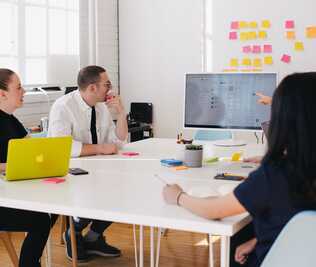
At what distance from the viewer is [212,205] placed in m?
1.70

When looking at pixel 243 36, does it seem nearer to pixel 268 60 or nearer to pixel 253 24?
pixel 253 24

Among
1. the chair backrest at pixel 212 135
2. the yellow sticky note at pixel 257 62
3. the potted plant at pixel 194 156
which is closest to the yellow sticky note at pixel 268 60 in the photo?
the yellow sticky note at pixel 257 62

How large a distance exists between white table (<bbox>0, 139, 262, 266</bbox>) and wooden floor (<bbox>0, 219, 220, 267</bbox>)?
78cm

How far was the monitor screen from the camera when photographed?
3.24 metres

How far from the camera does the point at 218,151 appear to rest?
3195mm

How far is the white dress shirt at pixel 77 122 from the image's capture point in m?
3.13

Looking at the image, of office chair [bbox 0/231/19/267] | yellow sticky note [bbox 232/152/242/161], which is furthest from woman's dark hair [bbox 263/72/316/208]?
office chair [bbox 0/231/19/267]

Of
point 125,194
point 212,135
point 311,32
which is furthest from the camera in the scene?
point 311,32

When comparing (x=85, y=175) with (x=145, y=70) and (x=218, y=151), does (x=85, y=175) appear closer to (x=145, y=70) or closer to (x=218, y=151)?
(x=218, y=151)

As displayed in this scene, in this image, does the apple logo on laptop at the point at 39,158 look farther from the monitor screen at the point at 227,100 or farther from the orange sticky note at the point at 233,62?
the orange sticky note at the point at 233,62

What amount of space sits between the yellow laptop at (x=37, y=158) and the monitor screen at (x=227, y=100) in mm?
1177

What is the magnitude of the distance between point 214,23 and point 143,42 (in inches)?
31.5

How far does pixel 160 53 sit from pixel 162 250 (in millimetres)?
2396

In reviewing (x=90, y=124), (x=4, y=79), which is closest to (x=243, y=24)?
(x=90, y=124)
